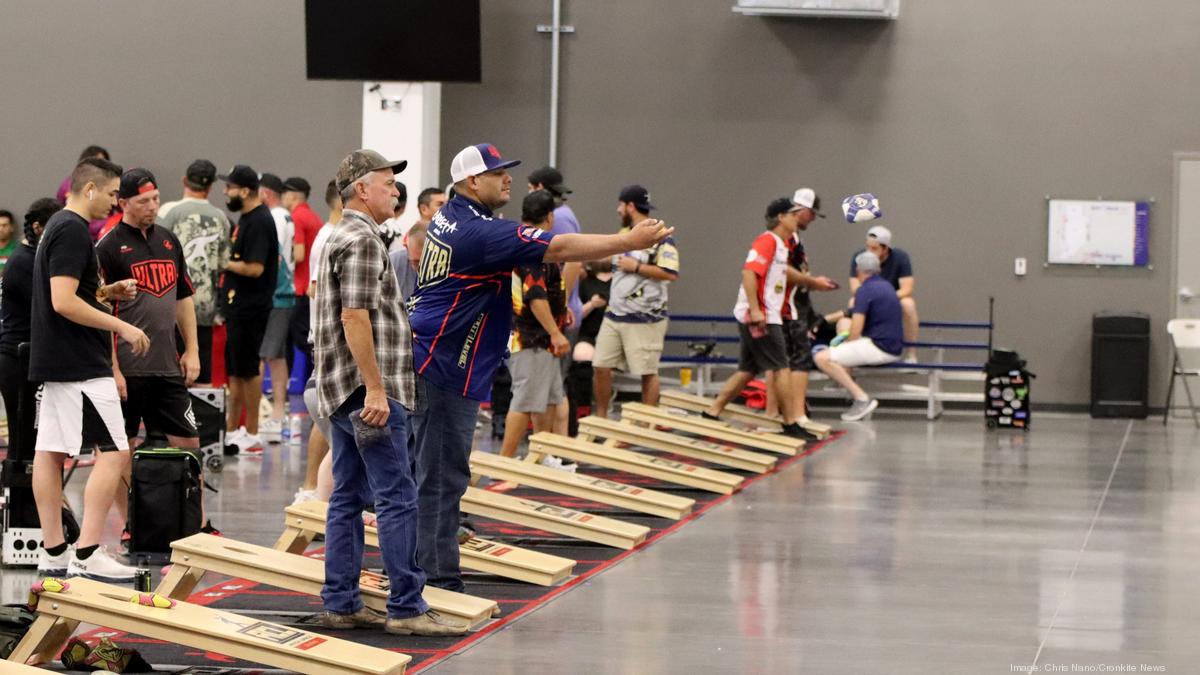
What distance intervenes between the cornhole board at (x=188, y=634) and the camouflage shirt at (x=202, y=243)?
17.3 ft

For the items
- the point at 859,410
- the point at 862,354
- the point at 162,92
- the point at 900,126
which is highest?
the point at 162,92

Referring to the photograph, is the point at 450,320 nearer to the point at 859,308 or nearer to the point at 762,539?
the point at 762,539

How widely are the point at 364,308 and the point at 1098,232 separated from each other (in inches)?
453

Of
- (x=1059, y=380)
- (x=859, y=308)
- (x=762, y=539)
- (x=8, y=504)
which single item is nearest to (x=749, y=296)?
(x=859, y=308)

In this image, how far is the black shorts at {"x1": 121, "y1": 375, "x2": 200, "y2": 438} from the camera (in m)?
7.34

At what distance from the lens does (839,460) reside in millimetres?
11594

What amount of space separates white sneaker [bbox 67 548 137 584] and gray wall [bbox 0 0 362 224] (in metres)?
9.55

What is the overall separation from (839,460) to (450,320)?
5900mm

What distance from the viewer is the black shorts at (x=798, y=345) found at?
13086 millimetres

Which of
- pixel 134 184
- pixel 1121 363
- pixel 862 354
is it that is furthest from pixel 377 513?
pixel 1121 363

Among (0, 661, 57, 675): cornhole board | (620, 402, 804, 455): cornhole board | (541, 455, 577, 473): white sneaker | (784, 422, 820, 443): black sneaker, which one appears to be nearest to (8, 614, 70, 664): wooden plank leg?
(0, 661, 57, 675): cornhole board

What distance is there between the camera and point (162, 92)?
638 inches

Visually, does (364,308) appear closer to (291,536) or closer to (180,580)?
(180,580)

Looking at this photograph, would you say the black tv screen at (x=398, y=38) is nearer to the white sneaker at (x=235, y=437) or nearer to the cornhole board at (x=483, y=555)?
the white sneaker at (x=235, y=437)
